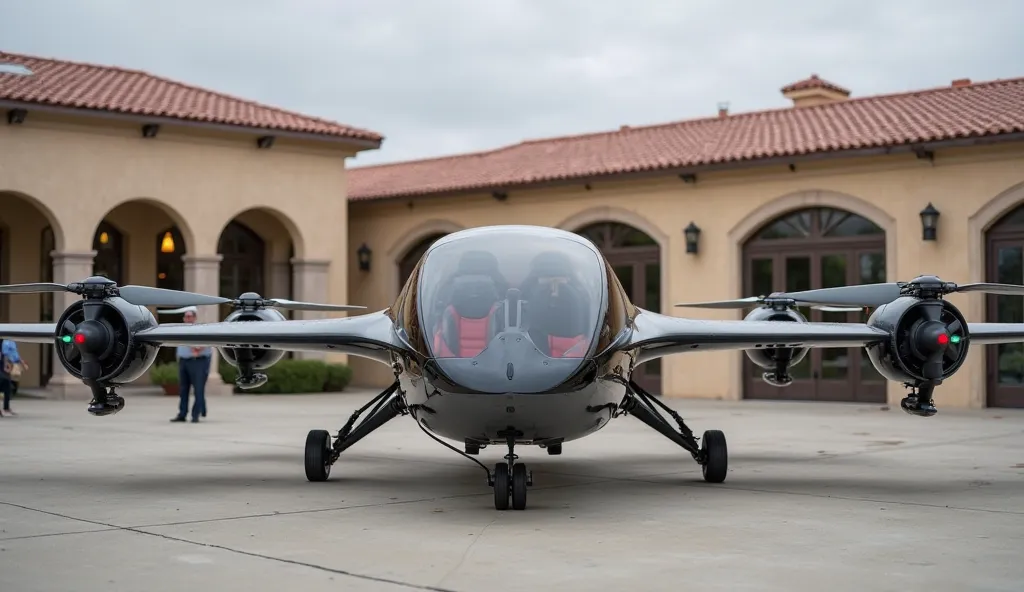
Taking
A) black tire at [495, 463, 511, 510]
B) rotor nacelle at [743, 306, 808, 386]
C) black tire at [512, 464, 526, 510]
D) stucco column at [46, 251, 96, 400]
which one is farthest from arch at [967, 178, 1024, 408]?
stucco column at [46, 251, 96, 400]

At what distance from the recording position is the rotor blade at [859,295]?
10000mm

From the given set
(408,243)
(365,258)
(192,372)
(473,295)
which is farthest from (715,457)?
(365,258)

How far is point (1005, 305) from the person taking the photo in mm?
A: 21688

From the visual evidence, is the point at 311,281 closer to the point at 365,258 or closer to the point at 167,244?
the point at 365,258

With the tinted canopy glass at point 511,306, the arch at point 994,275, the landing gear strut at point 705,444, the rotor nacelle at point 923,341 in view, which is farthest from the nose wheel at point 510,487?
the arch at point 994,275

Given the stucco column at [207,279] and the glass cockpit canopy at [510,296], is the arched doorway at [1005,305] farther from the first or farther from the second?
the stucco column at [207,279]

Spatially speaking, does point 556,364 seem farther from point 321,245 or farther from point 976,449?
point 321,245

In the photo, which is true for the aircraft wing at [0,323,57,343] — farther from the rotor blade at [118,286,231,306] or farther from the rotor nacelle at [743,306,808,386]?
the rotor nacelle at [743,306,808,386]

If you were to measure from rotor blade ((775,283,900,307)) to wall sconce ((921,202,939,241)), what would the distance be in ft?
41.7

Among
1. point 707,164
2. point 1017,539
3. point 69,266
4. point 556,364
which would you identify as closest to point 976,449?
point 1017,539

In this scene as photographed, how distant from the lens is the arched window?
29.1 metres

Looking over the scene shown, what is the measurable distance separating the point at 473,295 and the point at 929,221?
52.4 feet

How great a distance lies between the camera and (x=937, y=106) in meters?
25.1

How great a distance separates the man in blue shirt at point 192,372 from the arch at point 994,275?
44.8 ft
